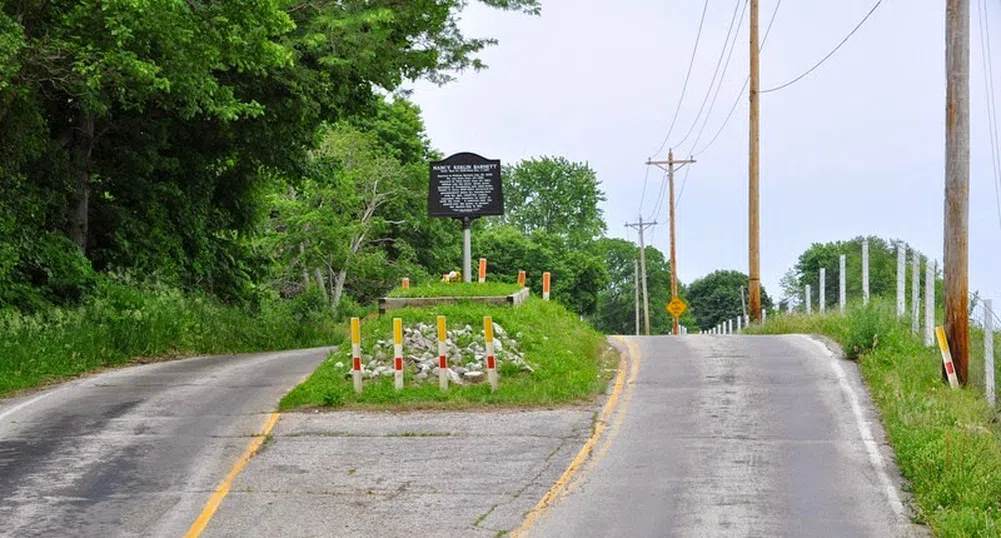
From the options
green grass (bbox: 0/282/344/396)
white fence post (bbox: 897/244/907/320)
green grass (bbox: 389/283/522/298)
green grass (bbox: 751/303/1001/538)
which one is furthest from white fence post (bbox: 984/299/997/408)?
green grass (bbox: 0/282/344/396)

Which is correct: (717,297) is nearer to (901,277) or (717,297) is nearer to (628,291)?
(628,291)

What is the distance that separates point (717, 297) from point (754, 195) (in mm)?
103911

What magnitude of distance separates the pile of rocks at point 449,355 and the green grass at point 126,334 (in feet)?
17.9

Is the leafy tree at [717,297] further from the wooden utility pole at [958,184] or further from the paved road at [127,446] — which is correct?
the paved road at [127,446]

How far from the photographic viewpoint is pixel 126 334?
80.0ft

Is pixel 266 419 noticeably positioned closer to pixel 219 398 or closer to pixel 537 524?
pixel 219 398

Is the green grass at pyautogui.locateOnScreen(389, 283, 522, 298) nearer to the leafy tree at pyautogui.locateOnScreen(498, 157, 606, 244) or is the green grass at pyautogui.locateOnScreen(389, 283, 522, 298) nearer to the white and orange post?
the white and orange post

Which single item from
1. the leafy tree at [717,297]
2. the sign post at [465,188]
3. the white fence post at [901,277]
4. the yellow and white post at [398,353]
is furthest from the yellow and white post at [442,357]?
the leafy tree at [717,297]

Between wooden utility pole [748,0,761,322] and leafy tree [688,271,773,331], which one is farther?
leafy tree [688,271,773,331]

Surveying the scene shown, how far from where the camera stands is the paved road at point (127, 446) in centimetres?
1152

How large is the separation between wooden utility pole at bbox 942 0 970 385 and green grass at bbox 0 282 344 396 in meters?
13.4

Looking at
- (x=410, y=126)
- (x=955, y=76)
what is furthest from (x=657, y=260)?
(x=955, y=76)

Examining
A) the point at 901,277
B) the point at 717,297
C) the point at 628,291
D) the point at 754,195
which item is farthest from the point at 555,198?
the point at 901,277

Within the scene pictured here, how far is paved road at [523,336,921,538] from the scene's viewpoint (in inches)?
435
